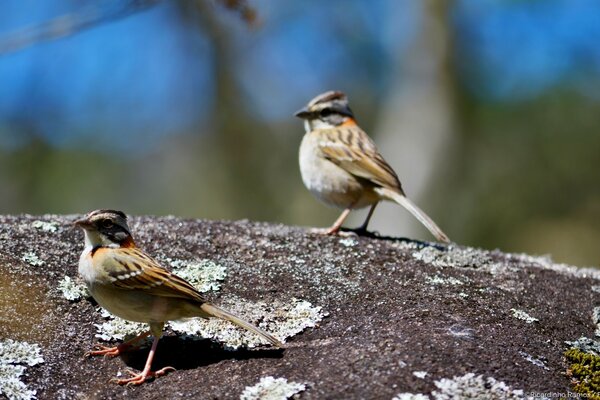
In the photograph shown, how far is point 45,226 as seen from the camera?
6043mm

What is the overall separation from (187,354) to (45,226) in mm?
1805

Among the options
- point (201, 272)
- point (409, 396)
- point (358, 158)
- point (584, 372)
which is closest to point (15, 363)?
point (201, 272)

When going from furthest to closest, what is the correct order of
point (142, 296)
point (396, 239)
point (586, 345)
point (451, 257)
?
point (396, 239)
point (451, 257)
point (586, 345)
point (142, 296)

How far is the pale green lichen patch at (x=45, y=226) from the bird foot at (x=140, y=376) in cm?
176

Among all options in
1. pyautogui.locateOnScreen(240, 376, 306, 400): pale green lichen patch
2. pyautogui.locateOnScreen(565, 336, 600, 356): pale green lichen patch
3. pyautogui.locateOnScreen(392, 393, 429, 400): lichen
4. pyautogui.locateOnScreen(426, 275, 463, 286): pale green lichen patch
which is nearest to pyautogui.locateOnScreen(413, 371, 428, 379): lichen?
pyautogui.locateOnScreen(392, 393, 429, 400): lichen

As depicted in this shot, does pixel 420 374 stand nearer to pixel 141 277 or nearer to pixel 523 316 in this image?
pixel 523 316

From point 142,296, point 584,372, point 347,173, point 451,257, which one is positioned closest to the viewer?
point 584,372

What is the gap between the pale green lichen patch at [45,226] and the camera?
5992 millimetres

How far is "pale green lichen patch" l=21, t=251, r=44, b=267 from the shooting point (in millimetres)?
5383

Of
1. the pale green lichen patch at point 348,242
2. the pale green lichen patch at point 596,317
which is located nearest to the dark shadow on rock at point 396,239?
the pale green lichen patch at point 348,242

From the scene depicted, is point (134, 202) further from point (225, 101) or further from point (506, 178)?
point (506, 178)

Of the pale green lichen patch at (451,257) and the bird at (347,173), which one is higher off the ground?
the bird at (347,173)

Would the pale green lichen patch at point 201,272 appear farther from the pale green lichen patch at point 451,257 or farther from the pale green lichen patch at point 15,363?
the pale green lichen patch at point 451,257

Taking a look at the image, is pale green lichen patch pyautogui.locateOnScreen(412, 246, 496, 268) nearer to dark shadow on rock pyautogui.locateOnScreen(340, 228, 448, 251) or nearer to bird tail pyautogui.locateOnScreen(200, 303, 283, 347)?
dark shadow on rock pyautogui.locateOnScreen(340, 228, 448, 251)
